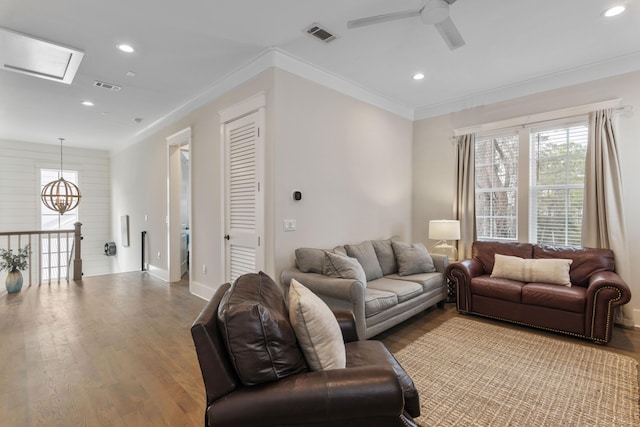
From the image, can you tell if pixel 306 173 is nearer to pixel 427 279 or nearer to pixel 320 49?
pixel 320 49

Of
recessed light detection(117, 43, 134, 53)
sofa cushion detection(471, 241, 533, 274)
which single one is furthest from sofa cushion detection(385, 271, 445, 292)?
recessed light detection(117, 43, 134, 53)

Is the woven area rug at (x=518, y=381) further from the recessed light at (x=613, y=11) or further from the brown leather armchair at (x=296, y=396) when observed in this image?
the recessed light at (x=613, y=11)

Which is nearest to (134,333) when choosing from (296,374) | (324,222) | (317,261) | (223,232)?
(223,232)

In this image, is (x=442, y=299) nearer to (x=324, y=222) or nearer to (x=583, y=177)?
(x=324, y=222)

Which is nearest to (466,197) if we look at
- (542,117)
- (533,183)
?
(533,183)

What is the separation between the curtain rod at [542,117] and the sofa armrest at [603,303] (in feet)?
6.70

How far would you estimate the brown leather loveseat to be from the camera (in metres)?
2.98

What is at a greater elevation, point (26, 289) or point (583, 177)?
point (583, 177)

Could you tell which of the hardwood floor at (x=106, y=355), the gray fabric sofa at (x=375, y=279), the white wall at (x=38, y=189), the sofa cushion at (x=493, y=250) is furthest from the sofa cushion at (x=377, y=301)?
the white wall at (x=38, y=189)

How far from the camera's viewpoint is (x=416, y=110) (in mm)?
5375

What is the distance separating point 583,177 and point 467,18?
8.47 feet

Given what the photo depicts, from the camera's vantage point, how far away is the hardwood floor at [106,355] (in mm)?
2004

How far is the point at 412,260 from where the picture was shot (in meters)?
3.98

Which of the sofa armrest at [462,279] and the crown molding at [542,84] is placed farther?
the sofa armrest at [462,279]
